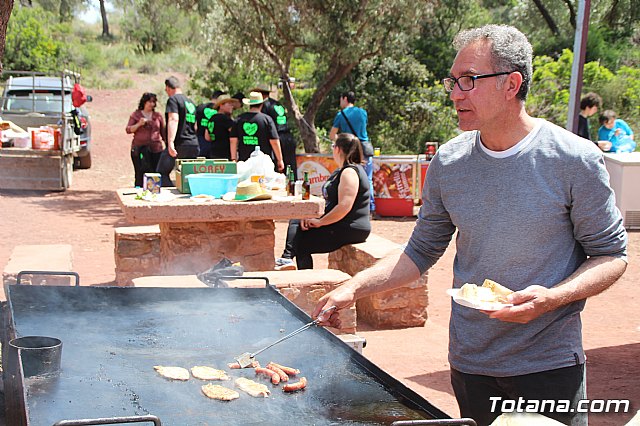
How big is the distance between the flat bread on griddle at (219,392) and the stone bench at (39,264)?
124 inches

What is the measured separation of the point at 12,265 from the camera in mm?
6277

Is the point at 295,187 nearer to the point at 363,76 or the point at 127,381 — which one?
the point at 127,381

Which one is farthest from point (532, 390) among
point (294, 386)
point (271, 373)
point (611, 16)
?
point (611, 16)

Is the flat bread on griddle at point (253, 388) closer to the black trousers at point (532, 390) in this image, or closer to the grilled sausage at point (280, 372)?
the grilled sausage at point (280, 372)

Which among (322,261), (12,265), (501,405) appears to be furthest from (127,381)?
(322,261)

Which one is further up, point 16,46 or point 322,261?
point 16,46

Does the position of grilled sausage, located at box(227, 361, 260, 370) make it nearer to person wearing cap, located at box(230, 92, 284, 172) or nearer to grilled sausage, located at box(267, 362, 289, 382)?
grilled sausage, located at box(267, 362, 289, 382)

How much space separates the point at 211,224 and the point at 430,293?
251 cm

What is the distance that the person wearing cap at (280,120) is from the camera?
38.4 ft

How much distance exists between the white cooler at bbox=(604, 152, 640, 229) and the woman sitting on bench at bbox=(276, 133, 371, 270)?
6.06 meters

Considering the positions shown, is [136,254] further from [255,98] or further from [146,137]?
[146,137]

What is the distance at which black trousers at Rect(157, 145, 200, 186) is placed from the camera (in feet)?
37.2

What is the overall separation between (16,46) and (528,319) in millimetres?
31644

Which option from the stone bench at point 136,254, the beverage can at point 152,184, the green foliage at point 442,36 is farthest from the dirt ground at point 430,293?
the green foliage at point 442,36
